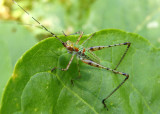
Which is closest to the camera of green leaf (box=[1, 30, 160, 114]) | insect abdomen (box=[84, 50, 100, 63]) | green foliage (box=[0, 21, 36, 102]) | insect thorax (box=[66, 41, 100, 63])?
green leaf (box=[1, 30, 160, 114])

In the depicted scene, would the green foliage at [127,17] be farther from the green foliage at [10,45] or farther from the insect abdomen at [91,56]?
the insect abdomen at [91,56]

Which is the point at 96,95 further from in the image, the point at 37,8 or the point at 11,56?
the point at 37,8

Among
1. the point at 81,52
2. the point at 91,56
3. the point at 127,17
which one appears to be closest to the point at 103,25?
the point at 127,17

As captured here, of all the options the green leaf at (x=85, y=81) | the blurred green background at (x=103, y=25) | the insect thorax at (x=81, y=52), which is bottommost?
the green leaf at (x=85, y=81)

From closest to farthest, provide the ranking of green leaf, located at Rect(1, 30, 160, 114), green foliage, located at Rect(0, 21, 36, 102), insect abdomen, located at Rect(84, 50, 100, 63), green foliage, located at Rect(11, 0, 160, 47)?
green leaf, located at Rect(1, 30, 160, 114), insect abdomen, located at Rect(84, 50, 100, 63), green foliage, located at Rect(0, 21, 36, 102), green foliage, located at Rect(11, 0, 160, 47)

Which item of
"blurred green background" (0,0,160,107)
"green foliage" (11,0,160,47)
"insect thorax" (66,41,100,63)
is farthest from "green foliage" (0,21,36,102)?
"insect thorax" (66,41,100,63)

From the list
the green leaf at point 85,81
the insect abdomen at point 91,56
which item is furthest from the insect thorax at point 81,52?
the green leaf at point 85,81

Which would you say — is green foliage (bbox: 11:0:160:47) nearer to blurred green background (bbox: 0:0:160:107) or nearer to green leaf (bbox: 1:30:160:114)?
blurred green background (bbox: 0:0:160:107)

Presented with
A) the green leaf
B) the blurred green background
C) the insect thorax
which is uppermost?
the blurred green background
